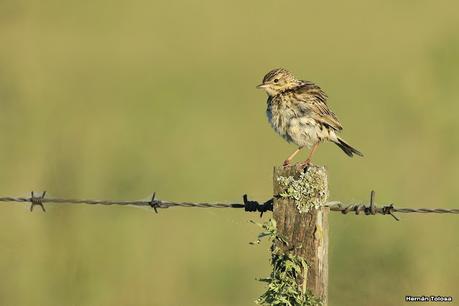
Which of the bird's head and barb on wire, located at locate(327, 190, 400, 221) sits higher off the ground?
the bird's head

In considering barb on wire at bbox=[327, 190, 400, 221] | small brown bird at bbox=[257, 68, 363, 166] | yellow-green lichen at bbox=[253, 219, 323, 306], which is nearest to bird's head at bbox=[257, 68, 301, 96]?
small brown bird at bbox=[257, 68, 363, 166]

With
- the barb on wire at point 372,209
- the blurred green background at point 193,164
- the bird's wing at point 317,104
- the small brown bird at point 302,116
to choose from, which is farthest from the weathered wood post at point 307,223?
the bird's wing at point 317,104

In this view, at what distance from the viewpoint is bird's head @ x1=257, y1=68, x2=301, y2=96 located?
10.2 m

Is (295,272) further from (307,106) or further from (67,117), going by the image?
(67,117)

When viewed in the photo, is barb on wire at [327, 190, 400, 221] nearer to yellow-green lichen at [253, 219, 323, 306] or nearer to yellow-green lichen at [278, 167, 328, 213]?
yellow-green lichen at [278, 167, 328, 213]

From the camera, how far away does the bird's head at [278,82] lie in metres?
10.2

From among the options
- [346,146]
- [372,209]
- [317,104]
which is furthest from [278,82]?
[372,209]

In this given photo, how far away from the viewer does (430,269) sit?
1005 centimetres

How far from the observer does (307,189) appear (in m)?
5.99

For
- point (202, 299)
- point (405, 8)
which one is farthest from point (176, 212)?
point (405, 8)

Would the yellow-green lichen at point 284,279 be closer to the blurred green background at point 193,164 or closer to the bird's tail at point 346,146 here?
the blurred green background at point 193,164

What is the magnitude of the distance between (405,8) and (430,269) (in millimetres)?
17199

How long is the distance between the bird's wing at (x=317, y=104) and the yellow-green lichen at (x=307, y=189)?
3647 mm

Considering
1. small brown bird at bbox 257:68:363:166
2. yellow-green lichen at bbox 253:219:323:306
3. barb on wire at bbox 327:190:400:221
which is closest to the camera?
yellow-green lichen at bbox 253:219:323:306
